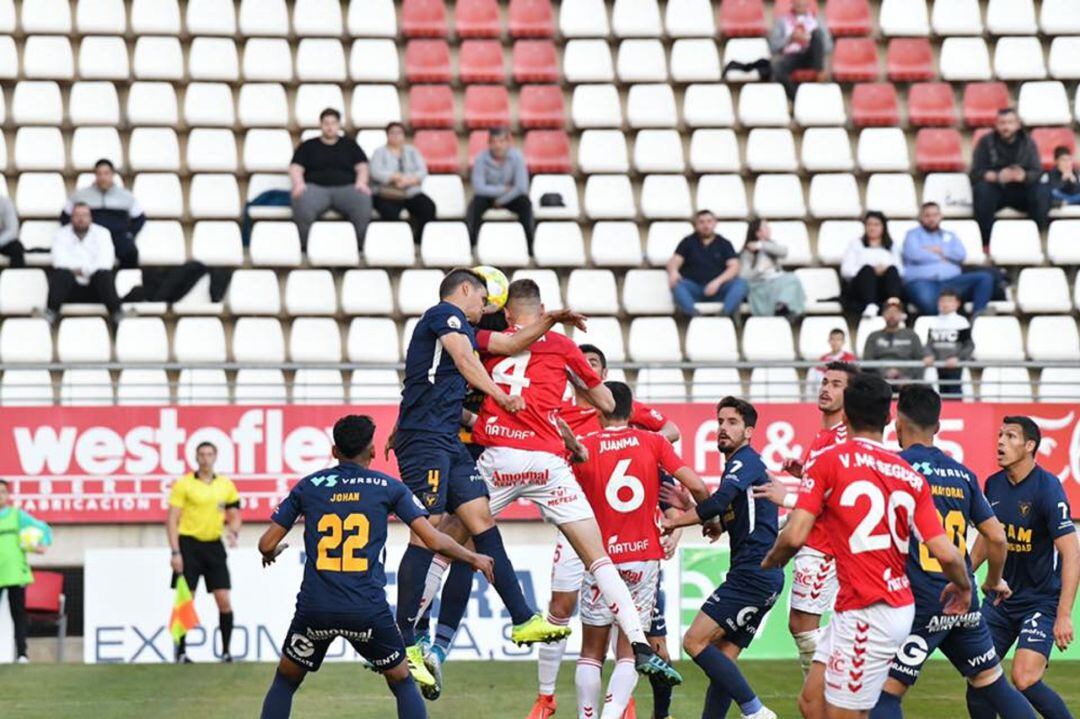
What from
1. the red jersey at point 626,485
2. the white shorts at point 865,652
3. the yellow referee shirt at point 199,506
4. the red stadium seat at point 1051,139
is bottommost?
the yellow referee shirt at point 199,506

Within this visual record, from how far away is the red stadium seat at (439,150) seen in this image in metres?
22.3

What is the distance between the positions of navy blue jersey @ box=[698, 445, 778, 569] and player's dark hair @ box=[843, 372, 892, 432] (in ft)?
7.47

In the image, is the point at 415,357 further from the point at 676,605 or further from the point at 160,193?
the point at 160,193

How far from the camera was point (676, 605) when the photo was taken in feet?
60.5

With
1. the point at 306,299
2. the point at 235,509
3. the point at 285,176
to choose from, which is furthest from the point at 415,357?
the point at 285,176

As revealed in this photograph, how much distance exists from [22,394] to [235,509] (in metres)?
3.23

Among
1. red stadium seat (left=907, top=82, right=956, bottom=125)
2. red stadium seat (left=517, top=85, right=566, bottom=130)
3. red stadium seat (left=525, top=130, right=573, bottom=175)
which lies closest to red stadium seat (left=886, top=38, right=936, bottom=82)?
red stadium seat (left=907, top=82, right=956, bottom=125)

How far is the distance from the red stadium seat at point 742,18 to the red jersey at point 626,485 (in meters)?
13.6

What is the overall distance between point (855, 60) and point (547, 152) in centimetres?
441

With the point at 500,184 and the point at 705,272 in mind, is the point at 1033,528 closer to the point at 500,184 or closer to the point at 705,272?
the point at 705,272

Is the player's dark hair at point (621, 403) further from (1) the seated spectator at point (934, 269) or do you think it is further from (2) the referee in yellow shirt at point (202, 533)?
(1) the seated spectator at point (934, 269)

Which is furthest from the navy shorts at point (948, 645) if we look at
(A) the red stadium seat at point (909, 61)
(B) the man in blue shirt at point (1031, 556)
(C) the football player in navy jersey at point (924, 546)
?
(A) the red stadium seat at point (909, 61)

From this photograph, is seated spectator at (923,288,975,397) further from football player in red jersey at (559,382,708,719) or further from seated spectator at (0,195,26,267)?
seated spectator at (0,195,26,267)

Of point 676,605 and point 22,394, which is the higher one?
point 22,394
